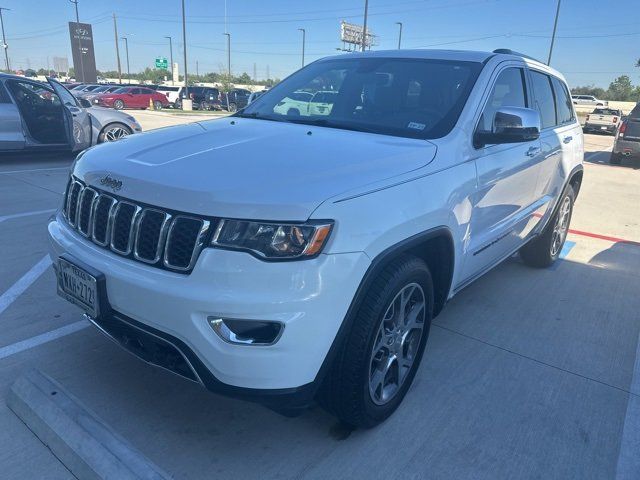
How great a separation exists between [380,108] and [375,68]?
1.65ft

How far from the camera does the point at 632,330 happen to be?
4.04 meters

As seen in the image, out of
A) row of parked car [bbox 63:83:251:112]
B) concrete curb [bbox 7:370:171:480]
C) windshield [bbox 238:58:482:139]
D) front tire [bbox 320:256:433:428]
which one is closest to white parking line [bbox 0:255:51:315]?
concrete curb [bbox 7:370:171:480]

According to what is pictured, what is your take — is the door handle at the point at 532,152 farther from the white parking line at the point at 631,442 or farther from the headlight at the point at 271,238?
the headlight at the point at 271,238

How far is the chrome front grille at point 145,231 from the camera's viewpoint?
207cm

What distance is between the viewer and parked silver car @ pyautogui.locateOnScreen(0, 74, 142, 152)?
880 cm

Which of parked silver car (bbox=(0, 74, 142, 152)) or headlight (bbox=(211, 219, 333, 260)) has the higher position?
headlight (bbox=(211, 219, 333, 260))

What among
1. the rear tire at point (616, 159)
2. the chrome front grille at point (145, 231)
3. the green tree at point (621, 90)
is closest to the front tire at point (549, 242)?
the chrome front grille at point (145, 231)

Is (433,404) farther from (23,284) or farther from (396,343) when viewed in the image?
(23,284)

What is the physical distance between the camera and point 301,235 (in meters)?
2.03

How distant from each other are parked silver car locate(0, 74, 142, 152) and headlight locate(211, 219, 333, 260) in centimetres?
807

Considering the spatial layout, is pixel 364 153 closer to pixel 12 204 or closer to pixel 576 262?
pixel 576 262

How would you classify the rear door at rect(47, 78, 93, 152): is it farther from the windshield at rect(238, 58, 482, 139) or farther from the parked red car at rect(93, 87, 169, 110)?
the parked red car at rect(93, 87, 169, 110)

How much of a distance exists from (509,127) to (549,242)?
2.42 meters

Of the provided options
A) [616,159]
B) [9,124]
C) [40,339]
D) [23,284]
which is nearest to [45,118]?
[9,124]
